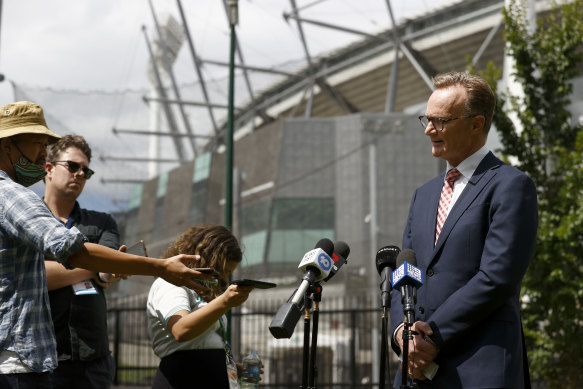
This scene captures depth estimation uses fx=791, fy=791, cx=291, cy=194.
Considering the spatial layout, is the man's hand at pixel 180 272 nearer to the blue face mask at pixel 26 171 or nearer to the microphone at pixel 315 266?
the microphone at pixel 315 266

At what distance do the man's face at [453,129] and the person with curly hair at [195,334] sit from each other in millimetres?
1144

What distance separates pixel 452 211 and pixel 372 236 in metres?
19.0

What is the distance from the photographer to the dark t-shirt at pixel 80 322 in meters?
4.27

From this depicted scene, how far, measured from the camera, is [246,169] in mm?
26844

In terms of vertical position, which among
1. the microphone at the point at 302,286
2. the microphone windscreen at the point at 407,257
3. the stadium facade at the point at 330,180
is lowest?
the microphone at the point at 302,286

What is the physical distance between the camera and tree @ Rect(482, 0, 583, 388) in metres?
9.91

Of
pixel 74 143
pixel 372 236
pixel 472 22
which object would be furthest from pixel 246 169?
pixel 74 143

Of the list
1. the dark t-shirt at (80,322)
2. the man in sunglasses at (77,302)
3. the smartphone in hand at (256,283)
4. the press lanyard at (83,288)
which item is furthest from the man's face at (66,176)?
the smartphone in hand at (256,283)

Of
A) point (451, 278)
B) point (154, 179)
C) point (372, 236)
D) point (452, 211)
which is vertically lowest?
point (451, 278)

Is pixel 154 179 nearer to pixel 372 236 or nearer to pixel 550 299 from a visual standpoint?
pixel 372 236

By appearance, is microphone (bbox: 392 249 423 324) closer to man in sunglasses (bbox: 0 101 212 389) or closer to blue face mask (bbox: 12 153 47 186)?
man in sunglasses (bbox: 0 101 212 389)

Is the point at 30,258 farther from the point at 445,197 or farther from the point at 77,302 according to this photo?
the point at 445,197

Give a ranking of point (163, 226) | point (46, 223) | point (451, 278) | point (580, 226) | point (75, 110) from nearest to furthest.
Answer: point (46, 223)
point (451, 278)
point (580, 226)
point (75, 110)
point (163, 226)

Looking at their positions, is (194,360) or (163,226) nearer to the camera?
(194,360)
